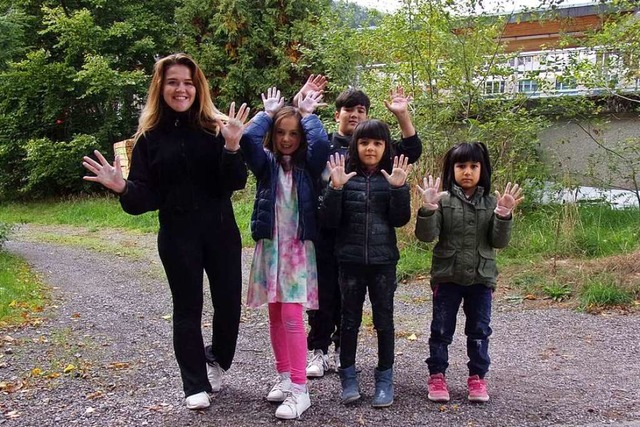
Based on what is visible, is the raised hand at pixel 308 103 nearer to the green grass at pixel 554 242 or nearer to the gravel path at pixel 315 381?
the gravel path at pixel 315 381

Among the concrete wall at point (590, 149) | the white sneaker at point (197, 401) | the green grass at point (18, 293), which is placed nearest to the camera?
the white sneaker at point (197, 401)

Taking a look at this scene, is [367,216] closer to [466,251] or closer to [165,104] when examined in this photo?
[466,251]

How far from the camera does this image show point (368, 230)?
3516mm

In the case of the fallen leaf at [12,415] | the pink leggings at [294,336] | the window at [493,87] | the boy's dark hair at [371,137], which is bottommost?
the fallen leaf at [12,415]

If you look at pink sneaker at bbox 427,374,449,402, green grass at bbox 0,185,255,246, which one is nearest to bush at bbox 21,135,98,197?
green grass at bbox 0,185,255,246

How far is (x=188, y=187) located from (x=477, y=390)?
2077 millimetres

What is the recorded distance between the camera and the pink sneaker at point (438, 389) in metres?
3.66

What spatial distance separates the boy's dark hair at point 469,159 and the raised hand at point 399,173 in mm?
431

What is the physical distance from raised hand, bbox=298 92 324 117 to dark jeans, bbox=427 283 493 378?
1.31 metres

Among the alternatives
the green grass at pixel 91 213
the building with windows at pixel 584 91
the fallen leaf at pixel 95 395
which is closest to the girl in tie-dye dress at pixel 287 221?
the fallen leaf at pixel 95 395

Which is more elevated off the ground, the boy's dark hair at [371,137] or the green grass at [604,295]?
the boy's dark hair at [371,137]

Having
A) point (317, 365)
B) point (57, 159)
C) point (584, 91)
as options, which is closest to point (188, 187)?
point (317, 365)

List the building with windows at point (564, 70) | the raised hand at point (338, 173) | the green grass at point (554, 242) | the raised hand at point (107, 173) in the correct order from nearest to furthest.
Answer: the raised hand at point (107, 173) < the raised hand at point (338, 173) < the green grass at point (554, 242) < the building with windows at point (564, 70)

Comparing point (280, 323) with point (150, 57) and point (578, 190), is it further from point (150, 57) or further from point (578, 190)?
point (150, 57)
